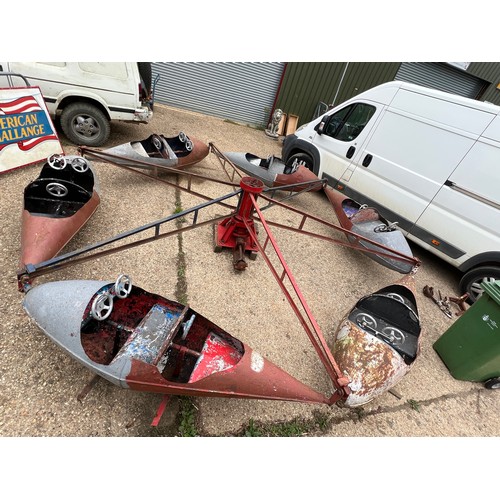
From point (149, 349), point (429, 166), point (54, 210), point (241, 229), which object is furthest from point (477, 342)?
point (54, 210)

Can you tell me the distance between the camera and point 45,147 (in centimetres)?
498

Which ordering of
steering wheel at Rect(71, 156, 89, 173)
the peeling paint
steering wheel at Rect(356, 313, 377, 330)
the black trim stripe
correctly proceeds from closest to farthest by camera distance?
the peeling paint, steering wheel at Rect(356, 313, 377, 330), steering wheel at Rect(71, 156, 89, 173), the black trim stripe

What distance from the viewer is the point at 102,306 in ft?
7.99

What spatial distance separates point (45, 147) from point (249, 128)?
25.5 ft

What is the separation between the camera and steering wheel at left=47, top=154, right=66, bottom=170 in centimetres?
394

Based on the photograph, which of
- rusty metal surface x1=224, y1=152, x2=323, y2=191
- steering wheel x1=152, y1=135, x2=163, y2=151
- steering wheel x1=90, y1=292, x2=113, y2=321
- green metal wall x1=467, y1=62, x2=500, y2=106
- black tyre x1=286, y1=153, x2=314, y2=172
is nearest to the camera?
steering wheel x1=90, y1=292, x2=113, y2=321

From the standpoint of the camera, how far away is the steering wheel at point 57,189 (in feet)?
12.0

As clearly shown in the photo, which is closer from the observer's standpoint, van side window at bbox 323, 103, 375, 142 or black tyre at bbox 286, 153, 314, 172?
van side window at bbox 323, 103, 375, 142

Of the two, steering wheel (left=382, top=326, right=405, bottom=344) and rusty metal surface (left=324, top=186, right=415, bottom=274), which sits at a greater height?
rusty metal surface (left=324, top=186, right=415, bottom=274)

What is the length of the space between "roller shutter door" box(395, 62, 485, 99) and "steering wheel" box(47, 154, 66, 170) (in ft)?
42.5

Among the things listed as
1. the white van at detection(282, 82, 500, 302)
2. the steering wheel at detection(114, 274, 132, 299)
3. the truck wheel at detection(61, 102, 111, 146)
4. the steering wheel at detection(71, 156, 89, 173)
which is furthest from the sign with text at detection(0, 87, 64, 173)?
the white van at detection(282, 82, 500, 302)

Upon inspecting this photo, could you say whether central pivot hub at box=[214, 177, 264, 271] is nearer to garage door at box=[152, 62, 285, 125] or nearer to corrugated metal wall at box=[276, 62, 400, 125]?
garage door at box=[152, 62, 285, 125]

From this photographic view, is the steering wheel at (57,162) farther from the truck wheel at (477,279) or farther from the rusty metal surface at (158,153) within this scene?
the truck wheel at (477,279)

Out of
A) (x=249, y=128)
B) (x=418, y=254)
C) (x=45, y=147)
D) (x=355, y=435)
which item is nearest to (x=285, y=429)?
(x=355, y=435)
